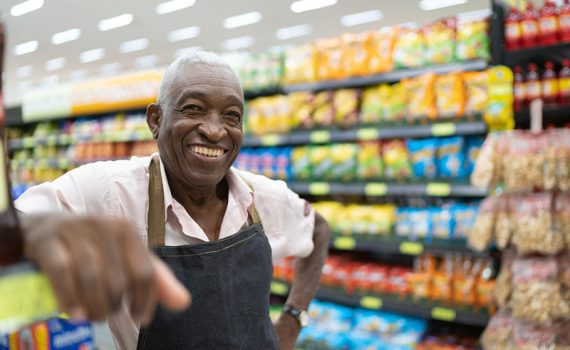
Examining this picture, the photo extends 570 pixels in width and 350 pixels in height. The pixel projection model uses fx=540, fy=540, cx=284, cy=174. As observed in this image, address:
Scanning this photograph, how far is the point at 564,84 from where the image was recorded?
2758mm

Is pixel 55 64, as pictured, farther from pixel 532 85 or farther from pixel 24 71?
pixel 532 85

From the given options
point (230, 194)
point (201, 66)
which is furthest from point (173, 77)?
point (230, 194)

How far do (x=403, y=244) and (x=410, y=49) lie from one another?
122cm

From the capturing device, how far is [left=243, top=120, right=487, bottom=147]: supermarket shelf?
3.12 meters

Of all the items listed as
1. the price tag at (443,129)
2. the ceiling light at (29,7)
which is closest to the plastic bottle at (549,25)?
the price tag at (443,129)

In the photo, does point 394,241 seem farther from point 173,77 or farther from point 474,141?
point 173,77

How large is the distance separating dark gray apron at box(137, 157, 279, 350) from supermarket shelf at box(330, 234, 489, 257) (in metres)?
2.08

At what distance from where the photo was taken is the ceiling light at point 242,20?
11461 mm

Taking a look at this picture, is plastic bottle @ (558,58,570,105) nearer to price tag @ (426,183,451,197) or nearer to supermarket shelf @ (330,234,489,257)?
price tag @ (426,183,451,197)

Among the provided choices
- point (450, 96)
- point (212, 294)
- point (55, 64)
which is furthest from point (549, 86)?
point (55, 64)

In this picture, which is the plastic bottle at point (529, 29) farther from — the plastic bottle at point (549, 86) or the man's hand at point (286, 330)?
the man's hand at point (286, 330)

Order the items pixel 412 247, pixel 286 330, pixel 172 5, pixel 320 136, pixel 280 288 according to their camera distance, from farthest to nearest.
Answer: pixel 172 5, pixel 280 288, pixel 320 136, pixel 412 247, pixel 286 330

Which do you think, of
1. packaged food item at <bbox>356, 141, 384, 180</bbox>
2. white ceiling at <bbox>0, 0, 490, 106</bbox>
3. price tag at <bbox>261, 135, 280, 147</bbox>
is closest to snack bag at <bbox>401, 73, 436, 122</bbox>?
packaged food item at <bbox>356, 141, 384, 180</bbox>

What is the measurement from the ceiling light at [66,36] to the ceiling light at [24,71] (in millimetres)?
4048
